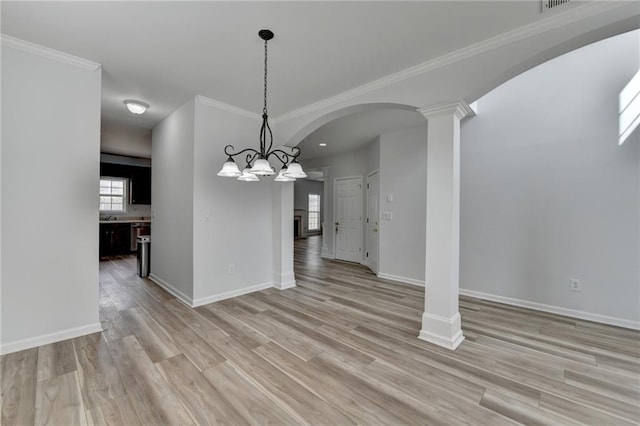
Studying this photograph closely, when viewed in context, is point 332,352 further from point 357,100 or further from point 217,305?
point 357,100

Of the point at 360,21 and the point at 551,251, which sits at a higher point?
the point at 360,21

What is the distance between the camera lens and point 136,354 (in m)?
2.29

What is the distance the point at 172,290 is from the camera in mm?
3916

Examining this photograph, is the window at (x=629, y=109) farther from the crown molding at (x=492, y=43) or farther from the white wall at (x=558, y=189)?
the crown molding at (x=492, y=43)

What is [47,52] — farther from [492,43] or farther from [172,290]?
[492,43]

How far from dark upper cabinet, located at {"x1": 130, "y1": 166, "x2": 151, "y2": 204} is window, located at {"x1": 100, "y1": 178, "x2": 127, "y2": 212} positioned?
38cm

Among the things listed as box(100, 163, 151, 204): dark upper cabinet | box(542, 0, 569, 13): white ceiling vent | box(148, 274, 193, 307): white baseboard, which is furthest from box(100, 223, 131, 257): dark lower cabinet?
box(542, 0, 569, 13): white ceiling vent

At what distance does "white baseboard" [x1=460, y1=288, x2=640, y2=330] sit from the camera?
291 centimetres

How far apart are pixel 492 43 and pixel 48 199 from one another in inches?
169

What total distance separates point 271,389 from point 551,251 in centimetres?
373

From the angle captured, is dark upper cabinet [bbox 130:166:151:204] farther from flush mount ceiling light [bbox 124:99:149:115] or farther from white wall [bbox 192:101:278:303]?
white wall [bbox 192:101:278:303]

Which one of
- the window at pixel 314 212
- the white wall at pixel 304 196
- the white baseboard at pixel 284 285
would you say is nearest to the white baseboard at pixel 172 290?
the white baseboard at pixel 284 285

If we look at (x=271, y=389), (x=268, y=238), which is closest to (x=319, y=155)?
(x=268, y=238)

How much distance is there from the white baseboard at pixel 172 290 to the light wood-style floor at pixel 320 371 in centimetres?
22
